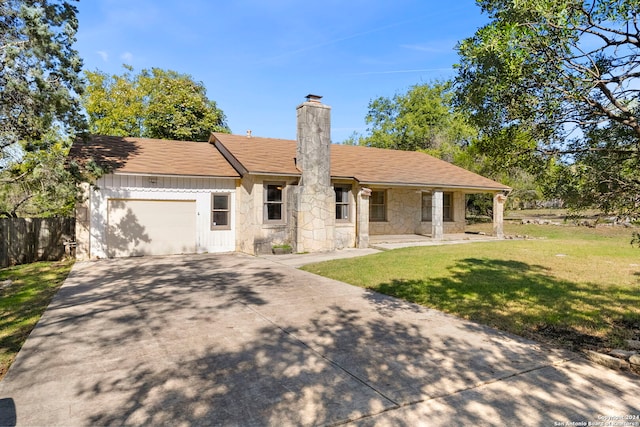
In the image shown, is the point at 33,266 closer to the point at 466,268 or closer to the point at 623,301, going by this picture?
the point at 466,268

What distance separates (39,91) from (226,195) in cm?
727

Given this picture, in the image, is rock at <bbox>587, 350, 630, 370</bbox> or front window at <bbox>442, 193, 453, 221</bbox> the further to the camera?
front window at <bbox>442, 193, 453, 221</bbox>

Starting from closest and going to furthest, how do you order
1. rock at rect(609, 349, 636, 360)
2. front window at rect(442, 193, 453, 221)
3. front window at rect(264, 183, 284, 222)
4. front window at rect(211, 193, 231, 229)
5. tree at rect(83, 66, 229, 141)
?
1. rock at rect(609, 349, 636, 360)
2. front window at rect(264, 183, 284, 222)
3. front window at rect(211, 193, 231, 229)
4. front window at rect(442, 193, 453, 221)
5. tree at rect(83, 66, 229, 141)

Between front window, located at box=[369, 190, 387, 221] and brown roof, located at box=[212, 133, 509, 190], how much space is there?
149cm

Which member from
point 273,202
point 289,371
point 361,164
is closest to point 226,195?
point 273,202

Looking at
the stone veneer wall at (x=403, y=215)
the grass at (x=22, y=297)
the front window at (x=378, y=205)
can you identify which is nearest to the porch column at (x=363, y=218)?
the stone veneer wall at (x=403, y=215)

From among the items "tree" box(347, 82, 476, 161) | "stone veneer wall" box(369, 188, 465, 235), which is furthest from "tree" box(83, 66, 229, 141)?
"tree" box(347, 82, 476, 161)

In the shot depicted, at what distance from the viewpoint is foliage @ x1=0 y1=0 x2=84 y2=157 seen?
367 inches

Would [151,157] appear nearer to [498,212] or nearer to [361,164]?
[361,164]

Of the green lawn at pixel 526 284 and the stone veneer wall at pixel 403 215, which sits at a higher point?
the stone veneer wall at pixel 403 215

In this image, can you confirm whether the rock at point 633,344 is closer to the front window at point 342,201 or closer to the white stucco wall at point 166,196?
the front window at point 342,201

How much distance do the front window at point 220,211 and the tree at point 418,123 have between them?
23.2 m

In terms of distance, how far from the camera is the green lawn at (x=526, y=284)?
585 centimetres

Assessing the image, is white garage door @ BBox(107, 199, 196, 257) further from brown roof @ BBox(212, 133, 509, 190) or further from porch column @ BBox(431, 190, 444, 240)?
porch column @ BBox(431, 190, 444, 240)
